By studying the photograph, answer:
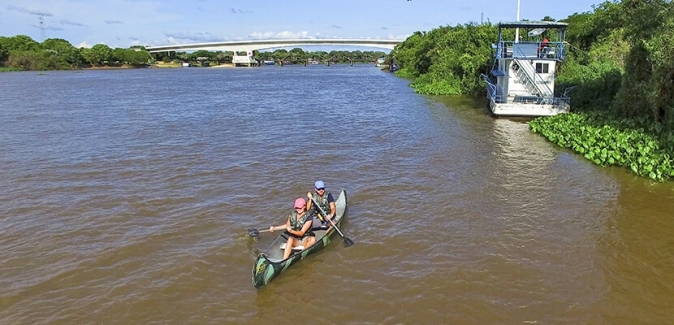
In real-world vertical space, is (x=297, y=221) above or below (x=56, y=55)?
below

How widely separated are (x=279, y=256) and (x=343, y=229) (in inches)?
92.1

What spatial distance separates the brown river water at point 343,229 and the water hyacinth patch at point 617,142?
1.63ft

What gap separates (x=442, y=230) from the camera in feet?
41.1

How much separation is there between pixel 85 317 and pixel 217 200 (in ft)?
20.1

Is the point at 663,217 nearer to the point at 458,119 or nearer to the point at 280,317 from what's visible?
the point at 280,317

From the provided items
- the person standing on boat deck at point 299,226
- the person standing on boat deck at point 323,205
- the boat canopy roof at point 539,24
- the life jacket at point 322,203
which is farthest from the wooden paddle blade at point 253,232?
the boat canopy roof at point 539,24

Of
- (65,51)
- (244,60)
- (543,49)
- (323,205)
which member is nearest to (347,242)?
(323,205)

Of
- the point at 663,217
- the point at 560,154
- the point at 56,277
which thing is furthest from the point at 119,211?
the point at 560,154

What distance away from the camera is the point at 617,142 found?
1812 cm

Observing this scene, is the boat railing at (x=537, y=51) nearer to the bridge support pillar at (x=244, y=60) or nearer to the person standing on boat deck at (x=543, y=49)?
the person standing on boat deck at (x=543, y=49)

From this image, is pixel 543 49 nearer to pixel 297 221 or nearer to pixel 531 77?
pixel 531 77

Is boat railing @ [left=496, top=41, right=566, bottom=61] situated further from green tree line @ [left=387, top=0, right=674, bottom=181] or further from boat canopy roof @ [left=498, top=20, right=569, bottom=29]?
green tree line @ [left=387, top=0, right=674, bottom=181]

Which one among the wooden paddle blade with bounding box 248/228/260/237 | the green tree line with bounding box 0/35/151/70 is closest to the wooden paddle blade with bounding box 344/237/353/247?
the wooden paddle blade with bounding box 248/228/260/237

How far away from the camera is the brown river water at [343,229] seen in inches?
362
